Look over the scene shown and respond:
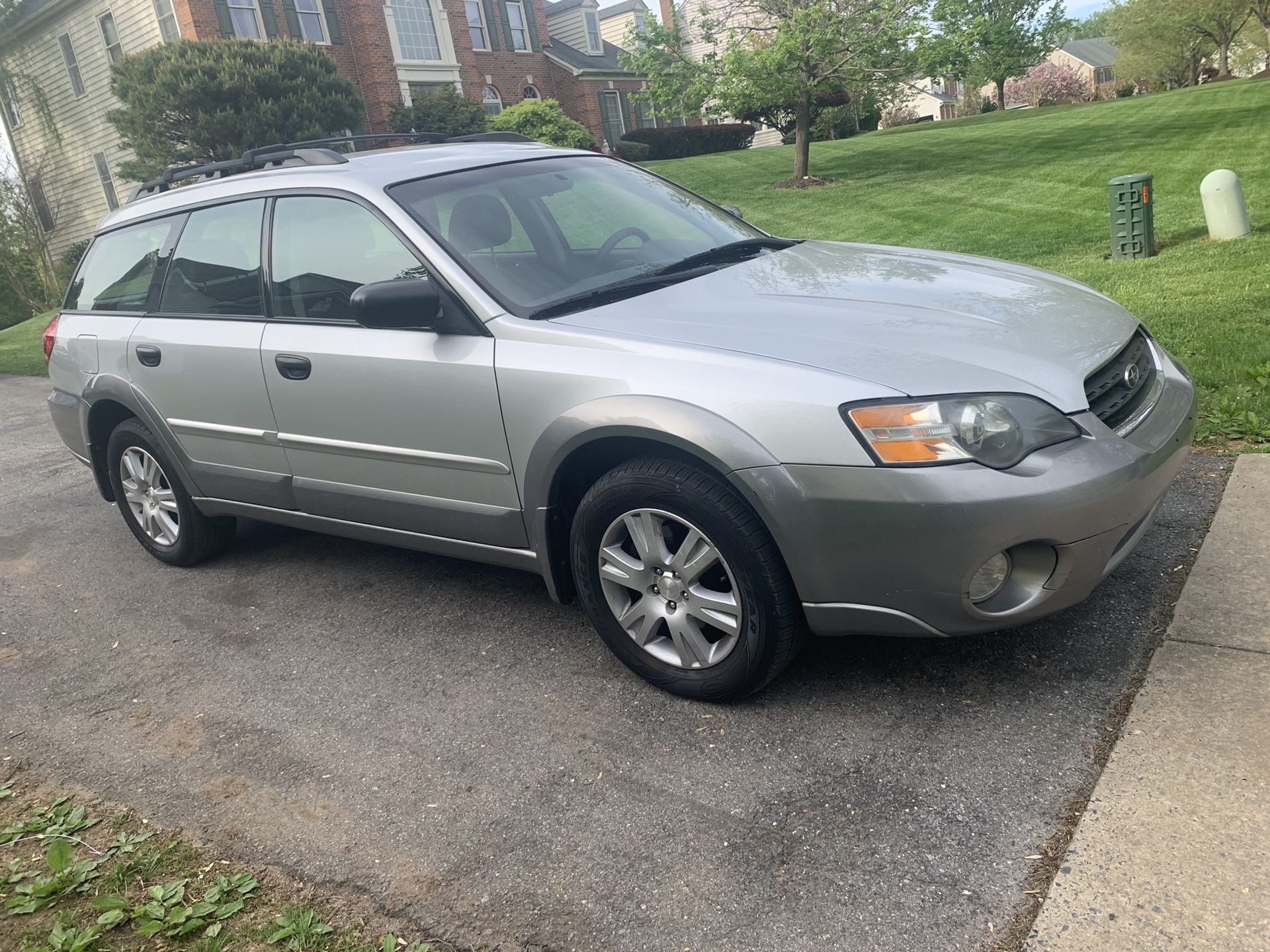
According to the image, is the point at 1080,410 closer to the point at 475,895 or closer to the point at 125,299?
the point at 475,895

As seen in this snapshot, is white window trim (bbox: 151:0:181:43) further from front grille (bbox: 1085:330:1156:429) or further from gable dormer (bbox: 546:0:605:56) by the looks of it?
front grille (bbox: 1085:330:1156:429)

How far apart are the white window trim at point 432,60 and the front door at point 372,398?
2747 cm

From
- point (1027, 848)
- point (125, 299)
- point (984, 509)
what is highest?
point (125, 299)

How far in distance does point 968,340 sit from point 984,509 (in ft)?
1.93

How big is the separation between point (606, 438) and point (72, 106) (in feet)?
107

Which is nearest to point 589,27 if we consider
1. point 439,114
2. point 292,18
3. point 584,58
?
point 584,58

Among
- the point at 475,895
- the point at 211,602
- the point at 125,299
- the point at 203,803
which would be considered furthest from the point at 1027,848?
the point at 125,299

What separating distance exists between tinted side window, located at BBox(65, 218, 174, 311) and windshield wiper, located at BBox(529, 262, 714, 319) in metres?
2.33

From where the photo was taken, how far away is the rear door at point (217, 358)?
14.1 feet

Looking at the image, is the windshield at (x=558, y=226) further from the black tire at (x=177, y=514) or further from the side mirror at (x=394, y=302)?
the black tire at (x=177, y=514)

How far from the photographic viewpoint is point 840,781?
286cm

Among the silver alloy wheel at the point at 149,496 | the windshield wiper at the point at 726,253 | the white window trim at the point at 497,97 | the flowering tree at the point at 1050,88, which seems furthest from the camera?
the flowering tree at the point at 1050,88

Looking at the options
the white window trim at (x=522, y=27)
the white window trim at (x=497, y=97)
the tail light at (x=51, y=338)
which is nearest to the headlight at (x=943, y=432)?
the tail light at (x=51, y=338)

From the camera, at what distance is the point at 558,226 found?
4.10 m
